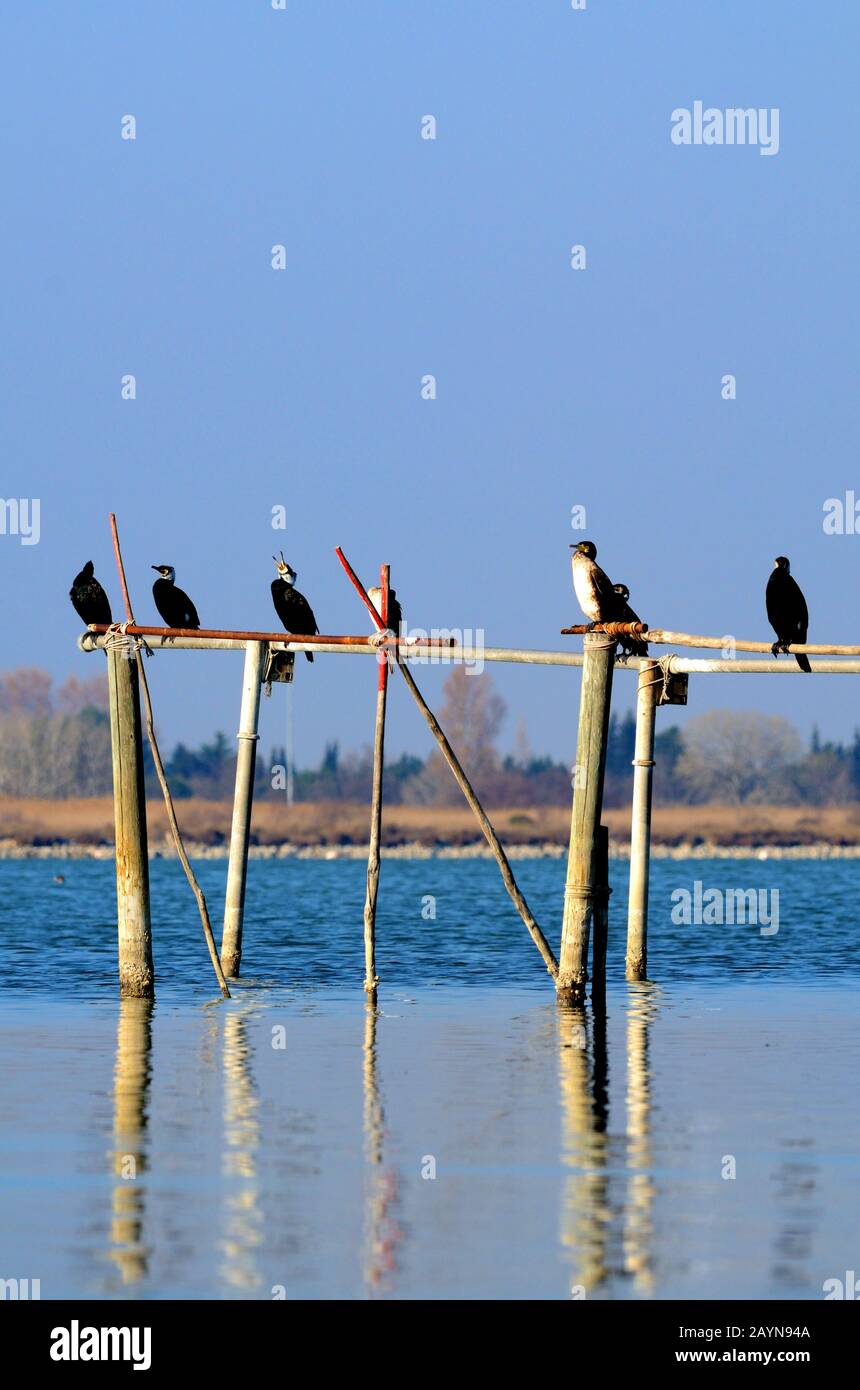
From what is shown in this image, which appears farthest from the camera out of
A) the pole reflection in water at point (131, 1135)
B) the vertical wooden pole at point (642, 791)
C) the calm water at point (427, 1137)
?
the vertical wooden pole at point (642, 791)

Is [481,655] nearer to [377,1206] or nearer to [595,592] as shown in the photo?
[595,592]

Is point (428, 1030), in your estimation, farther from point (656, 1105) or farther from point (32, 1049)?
point (656, 1105)

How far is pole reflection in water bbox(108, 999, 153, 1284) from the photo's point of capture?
11711mm

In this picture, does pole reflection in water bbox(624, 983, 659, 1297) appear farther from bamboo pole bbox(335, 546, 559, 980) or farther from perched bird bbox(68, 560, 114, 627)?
perched bird bbox(68, 560, 114, 627)

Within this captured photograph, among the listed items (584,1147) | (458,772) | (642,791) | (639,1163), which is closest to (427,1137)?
(584,1147)

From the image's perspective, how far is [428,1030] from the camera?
22.4 m

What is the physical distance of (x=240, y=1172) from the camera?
46.0 ft

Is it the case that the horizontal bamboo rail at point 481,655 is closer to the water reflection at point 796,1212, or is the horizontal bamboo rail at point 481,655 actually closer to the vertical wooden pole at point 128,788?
the vertical wooden pole at point 128,788

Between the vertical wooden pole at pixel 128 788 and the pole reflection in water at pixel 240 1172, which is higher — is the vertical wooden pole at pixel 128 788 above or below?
above

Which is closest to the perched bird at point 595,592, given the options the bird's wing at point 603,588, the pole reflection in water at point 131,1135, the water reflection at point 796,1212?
the bird's wing at point 603,588

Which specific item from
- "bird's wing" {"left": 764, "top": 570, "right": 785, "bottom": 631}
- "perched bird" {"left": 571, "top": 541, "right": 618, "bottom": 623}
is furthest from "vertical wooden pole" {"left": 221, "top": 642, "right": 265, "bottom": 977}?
"bird's wing" {"left": 764, "top": 570, "right": 785, "bottom": 631}

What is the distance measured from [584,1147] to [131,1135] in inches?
128

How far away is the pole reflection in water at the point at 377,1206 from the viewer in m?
11.4

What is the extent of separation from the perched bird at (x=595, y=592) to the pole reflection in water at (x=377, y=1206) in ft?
20.7
